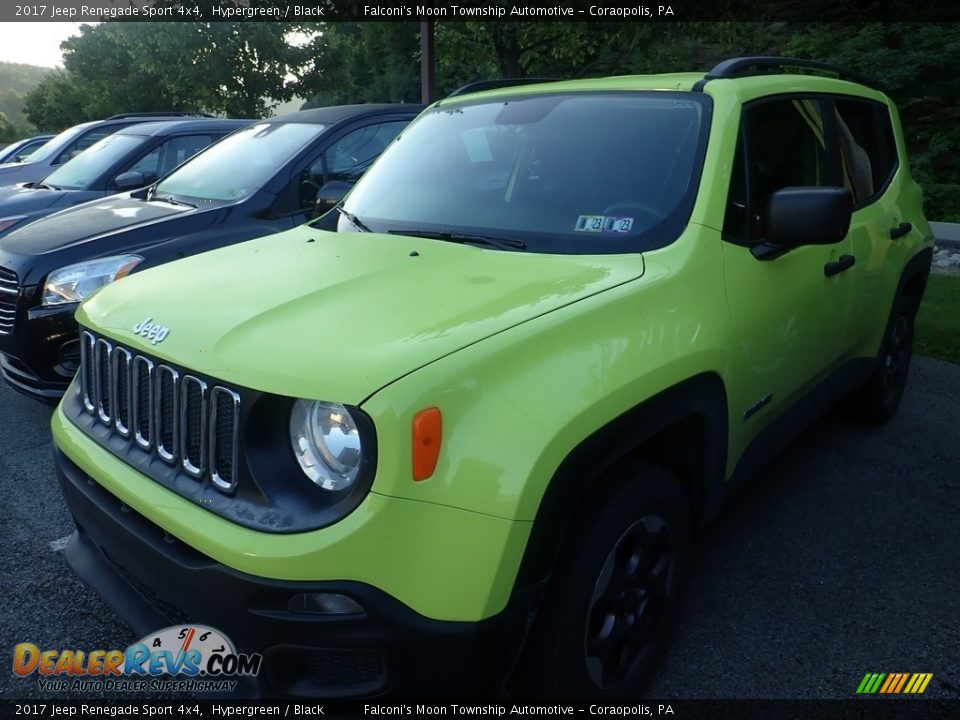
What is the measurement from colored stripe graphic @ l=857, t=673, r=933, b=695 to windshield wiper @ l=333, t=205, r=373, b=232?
2.31 meters

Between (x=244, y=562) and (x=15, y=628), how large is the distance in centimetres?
159

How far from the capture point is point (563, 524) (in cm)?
186

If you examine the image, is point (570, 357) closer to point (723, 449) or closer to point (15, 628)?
point (723, 449)

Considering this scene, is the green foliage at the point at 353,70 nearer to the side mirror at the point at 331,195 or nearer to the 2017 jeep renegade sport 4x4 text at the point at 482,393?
the side mirror at the point at 331,195

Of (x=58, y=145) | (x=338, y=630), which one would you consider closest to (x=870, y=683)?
(x=338, y=630)

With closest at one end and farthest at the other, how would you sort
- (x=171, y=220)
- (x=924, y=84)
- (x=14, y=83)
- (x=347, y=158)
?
(x=171, y=220) → (x=347, y=158) → (x=924, y=84) → (x=14, y=83)

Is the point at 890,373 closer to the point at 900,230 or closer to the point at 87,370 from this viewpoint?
the point at 900,230

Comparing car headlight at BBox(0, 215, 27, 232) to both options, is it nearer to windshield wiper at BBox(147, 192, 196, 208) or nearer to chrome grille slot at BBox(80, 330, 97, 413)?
windshield wiper at BBox(147, 192, 196, 208)

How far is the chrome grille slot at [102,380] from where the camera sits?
234 cm

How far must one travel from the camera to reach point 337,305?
84.7 inches

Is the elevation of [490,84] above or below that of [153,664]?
above

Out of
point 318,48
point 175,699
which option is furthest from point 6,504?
point 318,48

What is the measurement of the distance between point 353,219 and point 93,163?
5358 millimetres

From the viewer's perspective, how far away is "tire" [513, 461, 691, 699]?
1955 millimetres
